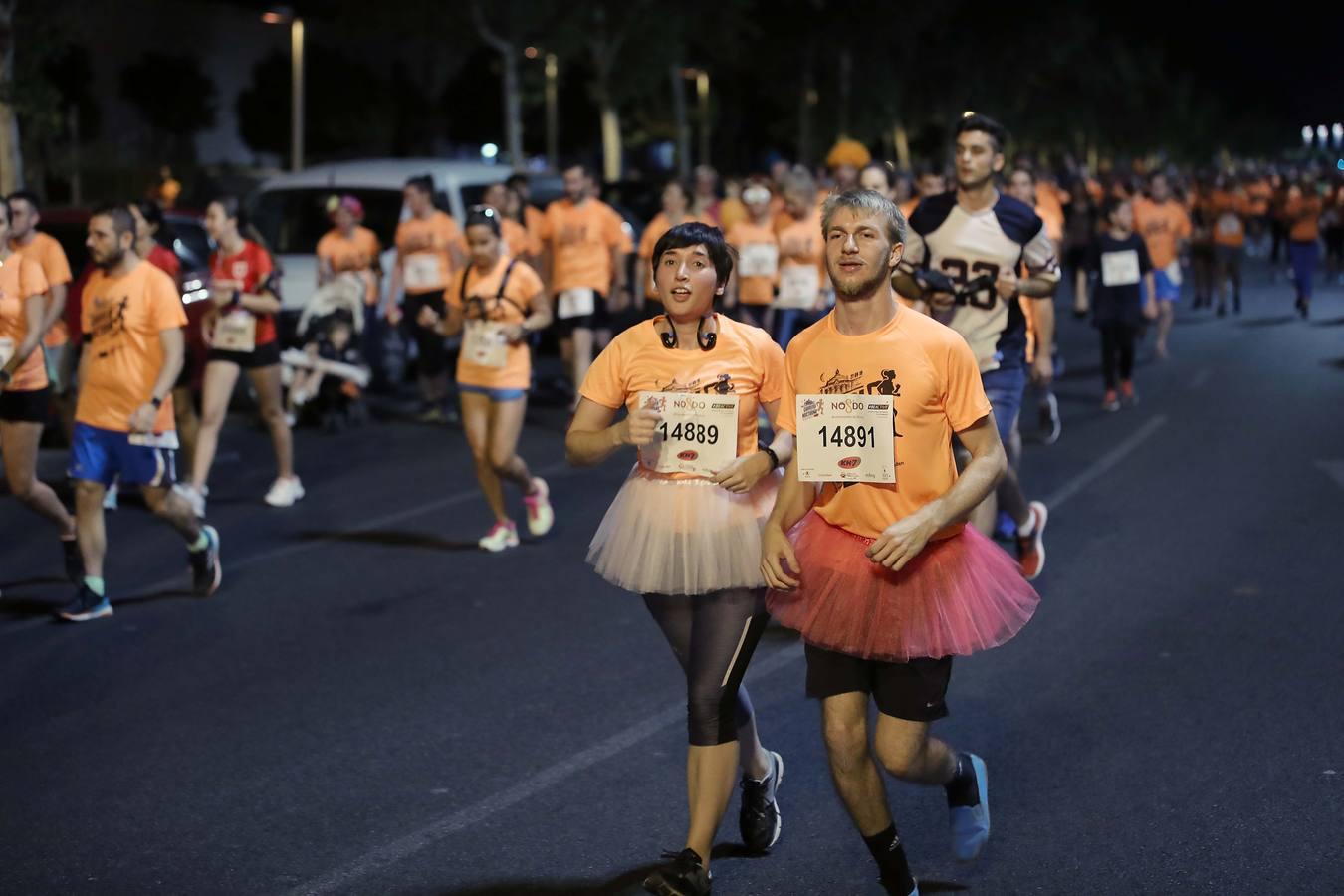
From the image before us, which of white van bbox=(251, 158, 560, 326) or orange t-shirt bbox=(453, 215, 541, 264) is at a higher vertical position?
white van bbox=(251, 158, 560, 326)

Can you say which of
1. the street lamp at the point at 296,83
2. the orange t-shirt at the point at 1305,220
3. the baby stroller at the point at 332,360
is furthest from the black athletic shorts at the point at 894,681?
the street lamp at the point at 296,83

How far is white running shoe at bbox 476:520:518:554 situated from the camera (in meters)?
10.4

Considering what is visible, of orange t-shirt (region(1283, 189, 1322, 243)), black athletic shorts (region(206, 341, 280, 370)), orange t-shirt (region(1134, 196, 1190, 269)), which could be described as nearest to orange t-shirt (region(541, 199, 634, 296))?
black athletic shorts (region(206, 341, 280, 370))

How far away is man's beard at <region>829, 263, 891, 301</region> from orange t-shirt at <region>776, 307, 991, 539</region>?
0.08m

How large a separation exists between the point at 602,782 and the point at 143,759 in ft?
5.31

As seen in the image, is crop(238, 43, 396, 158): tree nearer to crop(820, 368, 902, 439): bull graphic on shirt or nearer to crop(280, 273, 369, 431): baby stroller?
crop(280, 273, 369, 431): baby stroller

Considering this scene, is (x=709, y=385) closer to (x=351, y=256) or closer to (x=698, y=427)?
(x=698, y=427)

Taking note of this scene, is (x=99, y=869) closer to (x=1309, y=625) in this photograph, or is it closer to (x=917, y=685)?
(x=917, y=685)

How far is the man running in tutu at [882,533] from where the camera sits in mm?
4684

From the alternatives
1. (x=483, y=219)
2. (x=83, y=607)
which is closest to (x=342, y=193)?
(x=483, y=219)

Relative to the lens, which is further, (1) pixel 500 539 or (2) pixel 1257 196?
(2) pixel 1257 196

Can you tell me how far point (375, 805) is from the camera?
5961 millimetres

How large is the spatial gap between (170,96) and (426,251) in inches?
1773

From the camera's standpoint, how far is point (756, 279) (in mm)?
15836
